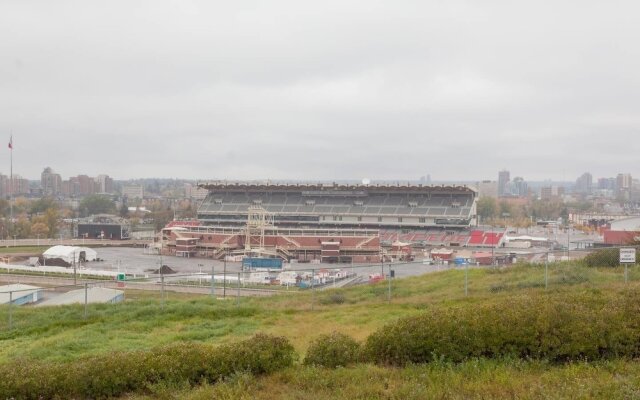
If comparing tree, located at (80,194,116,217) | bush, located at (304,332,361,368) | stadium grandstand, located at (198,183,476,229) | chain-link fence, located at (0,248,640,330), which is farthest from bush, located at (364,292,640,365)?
tree, located at (80,194,116,217)

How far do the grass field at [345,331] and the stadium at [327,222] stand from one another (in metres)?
28.9

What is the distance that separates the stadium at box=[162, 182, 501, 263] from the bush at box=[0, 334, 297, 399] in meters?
40.5

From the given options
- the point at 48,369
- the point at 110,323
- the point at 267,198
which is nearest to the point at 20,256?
the point at 267,198

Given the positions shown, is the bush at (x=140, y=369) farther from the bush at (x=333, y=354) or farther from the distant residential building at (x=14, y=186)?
the distant residential building at (x=14, y=186)

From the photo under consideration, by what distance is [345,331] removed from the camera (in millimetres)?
12023

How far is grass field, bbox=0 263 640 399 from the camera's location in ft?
22.9

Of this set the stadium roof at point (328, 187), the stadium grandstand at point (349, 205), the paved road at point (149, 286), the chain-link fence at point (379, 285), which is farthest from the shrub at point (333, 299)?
the stadium roof at point (328, 187)

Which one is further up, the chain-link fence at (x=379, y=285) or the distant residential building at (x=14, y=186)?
the distant residential building at (x=14, y=186)

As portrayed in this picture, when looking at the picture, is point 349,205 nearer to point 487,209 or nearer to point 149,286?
point 149,286

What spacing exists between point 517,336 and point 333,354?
2565 mm

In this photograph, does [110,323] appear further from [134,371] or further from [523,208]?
[523,208]

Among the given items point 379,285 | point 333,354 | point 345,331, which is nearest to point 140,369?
point 333,354

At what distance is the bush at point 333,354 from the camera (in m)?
8.40

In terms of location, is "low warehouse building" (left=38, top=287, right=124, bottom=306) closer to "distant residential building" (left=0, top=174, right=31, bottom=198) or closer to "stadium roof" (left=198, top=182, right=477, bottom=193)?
"stadium roof" (left=198, top=182, right=477, bottom=193)
